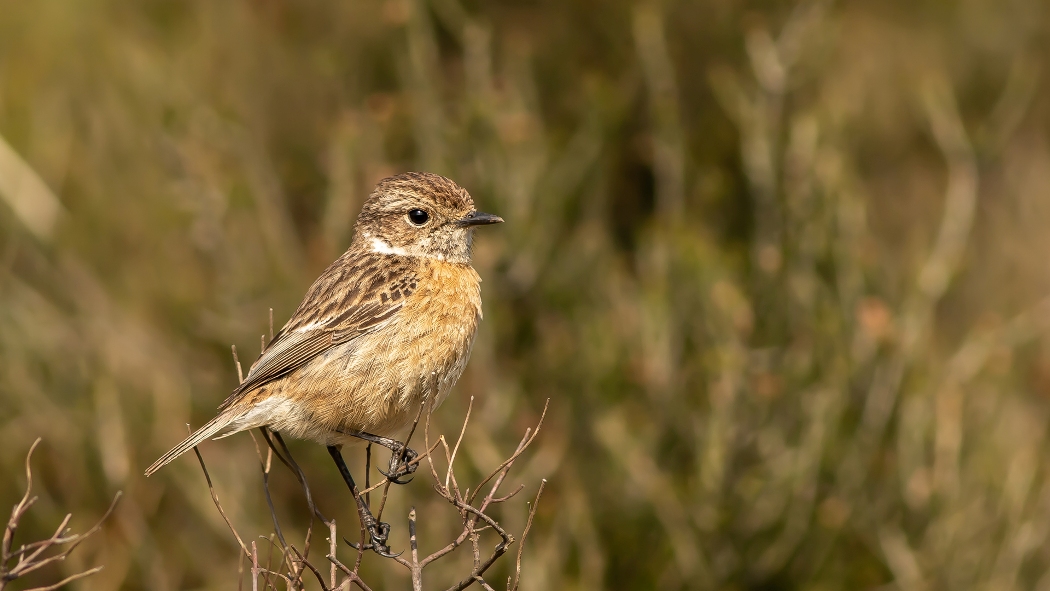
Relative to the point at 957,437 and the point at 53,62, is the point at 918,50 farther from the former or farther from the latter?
the point at 53,62

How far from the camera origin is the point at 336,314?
5.14m

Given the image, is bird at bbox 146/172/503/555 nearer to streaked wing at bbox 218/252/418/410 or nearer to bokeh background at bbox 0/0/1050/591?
streaked wing at bbox 218/252/418/410

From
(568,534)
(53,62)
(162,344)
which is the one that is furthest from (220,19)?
(568,534)

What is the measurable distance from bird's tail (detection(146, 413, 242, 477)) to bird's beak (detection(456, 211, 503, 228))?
51.9 inches

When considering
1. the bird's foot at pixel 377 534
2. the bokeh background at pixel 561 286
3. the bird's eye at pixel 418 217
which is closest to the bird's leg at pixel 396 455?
the bird's foot at pixel 377 534

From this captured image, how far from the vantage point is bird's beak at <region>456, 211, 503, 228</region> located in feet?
16.8

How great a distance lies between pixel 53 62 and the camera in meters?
9.76

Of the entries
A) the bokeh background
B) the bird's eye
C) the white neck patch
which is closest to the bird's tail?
the white neck patch

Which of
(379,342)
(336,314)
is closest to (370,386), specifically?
(379,342)

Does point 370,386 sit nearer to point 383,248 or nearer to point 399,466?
point 399,466

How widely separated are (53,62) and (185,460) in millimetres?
3927

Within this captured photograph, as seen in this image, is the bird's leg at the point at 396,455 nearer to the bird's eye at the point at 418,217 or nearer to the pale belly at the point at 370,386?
the pale belly at the point at 370,386

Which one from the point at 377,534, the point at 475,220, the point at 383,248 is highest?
the point at 475,220

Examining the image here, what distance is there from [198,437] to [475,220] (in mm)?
1539
